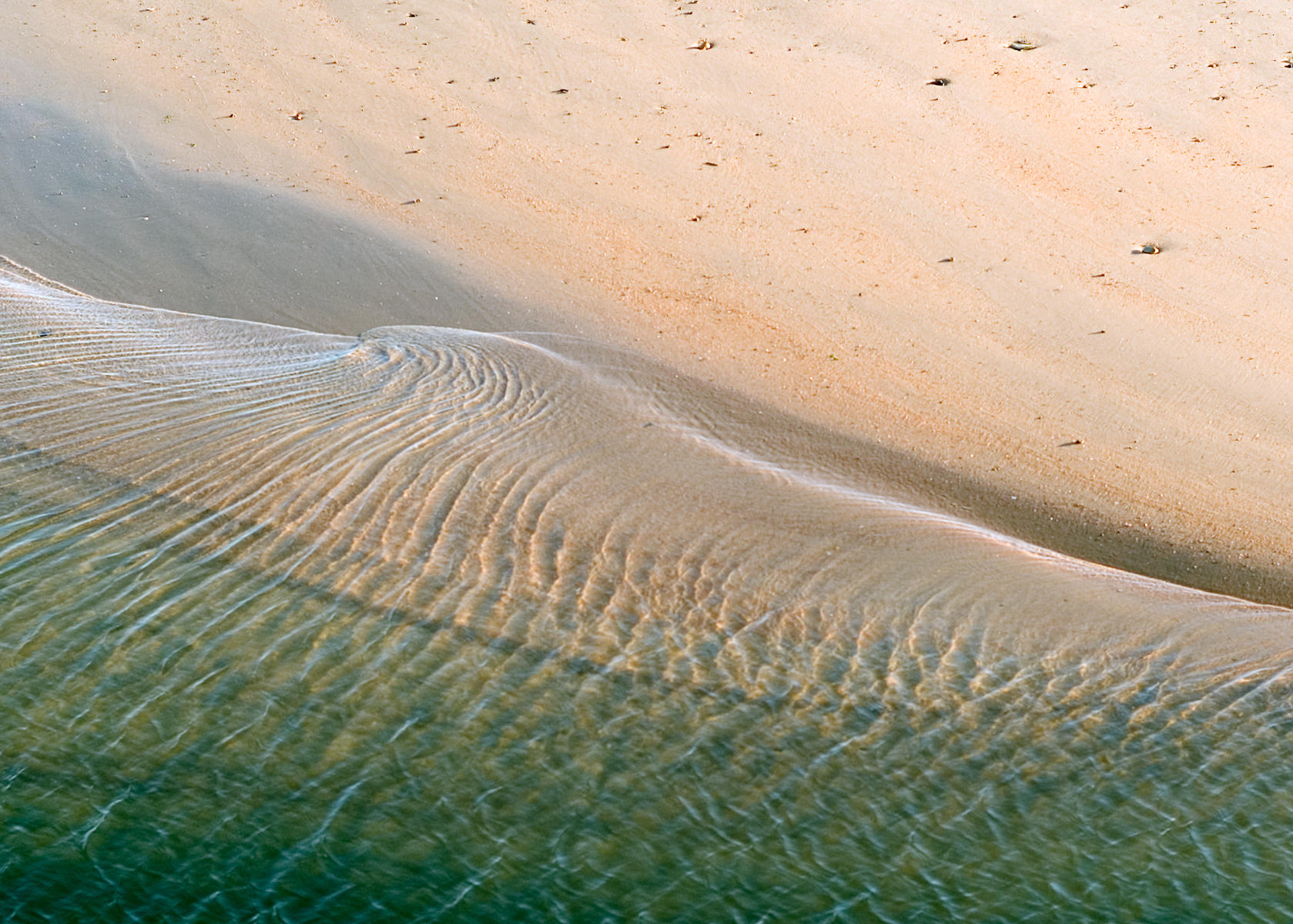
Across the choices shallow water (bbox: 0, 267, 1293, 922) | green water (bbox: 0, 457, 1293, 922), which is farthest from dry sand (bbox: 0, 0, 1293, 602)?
green water (bbox: 0, 457, 1293, 922)

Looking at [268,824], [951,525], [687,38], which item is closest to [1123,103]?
[687,38]

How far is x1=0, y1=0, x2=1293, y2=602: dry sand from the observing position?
7.70 metres

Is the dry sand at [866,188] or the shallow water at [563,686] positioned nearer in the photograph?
the shallow water at [563,686]

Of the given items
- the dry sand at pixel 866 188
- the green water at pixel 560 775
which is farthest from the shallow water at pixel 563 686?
the dry sand at pixel 866 188

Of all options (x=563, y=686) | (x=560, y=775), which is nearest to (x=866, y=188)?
(x=563, y=686)

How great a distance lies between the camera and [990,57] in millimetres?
10977

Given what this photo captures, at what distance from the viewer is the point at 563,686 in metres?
5.30

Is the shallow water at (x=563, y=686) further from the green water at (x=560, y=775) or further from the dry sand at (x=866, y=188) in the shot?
the dry sand at (x=866, y=188)

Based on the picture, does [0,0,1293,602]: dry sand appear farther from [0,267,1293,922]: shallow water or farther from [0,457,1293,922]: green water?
[0,457,1293,922]: green water

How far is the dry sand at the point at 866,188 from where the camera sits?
7.70m

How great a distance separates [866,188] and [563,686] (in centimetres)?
569

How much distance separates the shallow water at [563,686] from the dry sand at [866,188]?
0.97 meters

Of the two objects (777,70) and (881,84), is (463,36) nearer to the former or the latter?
(777,70)

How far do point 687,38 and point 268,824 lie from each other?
850cm
